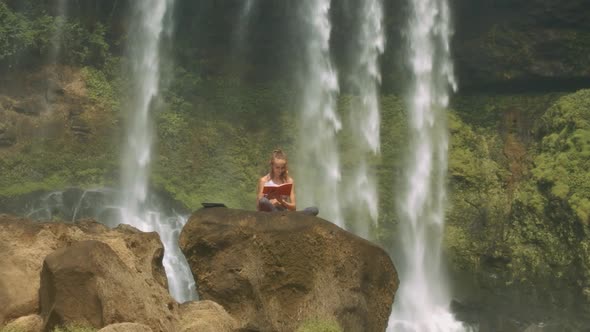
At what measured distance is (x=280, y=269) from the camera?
6.81m

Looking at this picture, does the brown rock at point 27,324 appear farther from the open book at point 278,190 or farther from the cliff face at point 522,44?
the cliff face at point 522,44

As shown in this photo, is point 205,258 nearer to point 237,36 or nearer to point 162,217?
point 162,217

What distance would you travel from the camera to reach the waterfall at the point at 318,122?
22609 mm

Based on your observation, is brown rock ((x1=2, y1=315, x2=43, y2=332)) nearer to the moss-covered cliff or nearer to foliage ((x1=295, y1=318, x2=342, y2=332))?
foliage ((x1=295, y1=318, x2=342, y2=332))

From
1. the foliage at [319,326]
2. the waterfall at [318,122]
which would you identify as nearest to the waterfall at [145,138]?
the waterfall at [318,122]

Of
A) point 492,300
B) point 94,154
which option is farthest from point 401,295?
point 94,154

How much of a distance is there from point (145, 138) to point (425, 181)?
9217 millimetres

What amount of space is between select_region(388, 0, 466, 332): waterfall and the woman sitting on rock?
1091 centimetres

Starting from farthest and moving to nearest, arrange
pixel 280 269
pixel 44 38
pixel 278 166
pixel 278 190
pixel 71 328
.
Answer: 1. pixel 44 38
2. pixel 278 190
3. pixel 278 166
4. pixel 280 269
5. pixel 71 328

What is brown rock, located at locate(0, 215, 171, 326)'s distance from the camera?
5.99 metres

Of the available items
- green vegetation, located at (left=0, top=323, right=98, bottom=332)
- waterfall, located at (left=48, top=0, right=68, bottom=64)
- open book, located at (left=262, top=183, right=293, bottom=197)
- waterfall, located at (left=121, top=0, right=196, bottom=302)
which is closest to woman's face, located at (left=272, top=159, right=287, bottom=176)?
open book, located at (left=262, top=183, right=293, bottom=197)

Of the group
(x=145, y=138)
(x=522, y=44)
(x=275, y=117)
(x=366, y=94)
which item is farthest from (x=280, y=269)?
(x=522, y=44)

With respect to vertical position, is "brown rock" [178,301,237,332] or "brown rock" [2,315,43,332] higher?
"brown rock" [2,315,43,332]

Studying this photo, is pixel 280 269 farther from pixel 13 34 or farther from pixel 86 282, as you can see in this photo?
pixel 13 34
